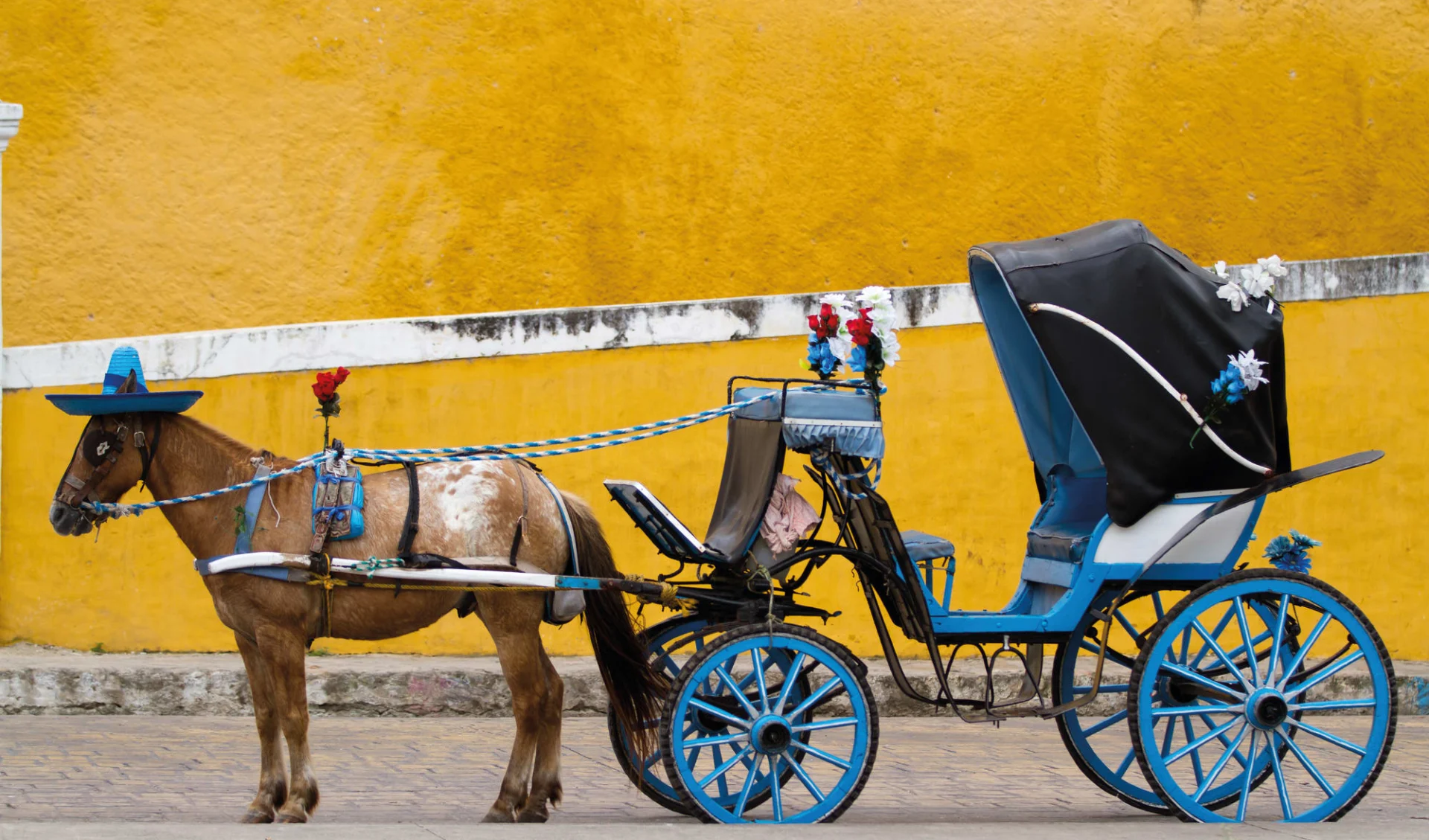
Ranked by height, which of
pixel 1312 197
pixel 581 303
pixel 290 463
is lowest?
pixel 290 463

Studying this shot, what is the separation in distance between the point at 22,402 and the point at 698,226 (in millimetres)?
4071

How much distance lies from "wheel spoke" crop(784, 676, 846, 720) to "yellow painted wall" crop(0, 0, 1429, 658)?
152 inches

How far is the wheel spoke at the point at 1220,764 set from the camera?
5.54m

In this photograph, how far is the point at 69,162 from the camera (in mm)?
9602

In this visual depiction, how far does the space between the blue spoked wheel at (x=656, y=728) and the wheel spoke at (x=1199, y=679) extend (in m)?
1.29

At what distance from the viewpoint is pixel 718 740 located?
5488 mm

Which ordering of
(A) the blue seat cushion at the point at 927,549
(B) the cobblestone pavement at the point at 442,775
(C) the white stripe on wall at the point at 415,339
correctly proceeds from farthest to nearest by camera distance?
(C) the white stripe on wall at the point at 415,339 < (B) the cobblestone pavement at the point at 442,775 < (A) the blue seat cushion at the point at 927,549

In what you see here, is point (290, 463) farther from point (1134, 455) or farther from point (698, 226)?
point (698, 226)

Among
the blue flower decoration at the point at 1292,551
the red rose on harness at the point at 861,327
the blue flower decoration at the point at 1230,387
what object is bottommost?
the blue flower decoration at the point at 1292,551

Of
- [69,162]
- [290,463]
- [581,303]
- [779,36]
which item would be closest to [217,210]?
[69,162]

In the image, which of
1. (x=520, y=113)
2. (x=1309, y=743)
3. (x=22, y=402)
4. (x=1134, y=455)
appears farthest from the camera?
(x=520, y=113)

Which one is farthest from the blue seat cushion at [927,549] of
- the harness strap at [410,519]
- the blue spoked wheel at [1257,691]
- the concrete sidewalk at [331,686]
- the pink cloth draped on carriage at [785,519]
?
the concrete sidewalk at [331,686]

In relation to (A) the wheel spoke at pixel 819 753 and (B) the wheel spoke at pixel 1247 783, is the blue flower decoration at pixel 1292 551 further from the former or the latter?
(A) the wheel spoke at pixel 819 753

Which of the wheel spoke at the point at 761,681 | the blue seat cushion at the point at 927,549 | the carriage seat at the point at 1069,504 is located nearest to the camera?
the wheel spoke at the point at 761,681
